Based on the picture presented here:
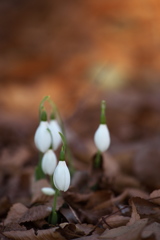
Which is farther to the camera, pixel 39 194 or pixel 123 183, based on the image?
pixel 123 183

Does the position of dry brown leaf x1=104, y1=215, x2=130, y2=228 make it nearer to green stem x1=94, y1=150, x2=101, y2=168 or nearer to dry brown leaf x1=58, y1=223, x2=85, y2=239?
dry brown leaf x1=58, y1=223, x2=85, y2=239

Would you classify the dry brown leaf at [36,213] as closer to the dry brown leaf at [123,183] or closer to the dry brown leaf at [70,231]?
the dry brown leaf at [70,231]

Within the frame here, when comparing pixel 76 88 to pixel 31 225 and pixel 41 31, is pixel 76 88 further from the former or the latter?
pixel 31 225

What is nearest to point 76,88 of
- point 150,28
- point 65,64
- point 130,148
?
point 65,64

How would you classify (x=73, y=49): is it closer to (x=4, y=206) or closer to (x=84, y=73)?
(x=84, y=73)

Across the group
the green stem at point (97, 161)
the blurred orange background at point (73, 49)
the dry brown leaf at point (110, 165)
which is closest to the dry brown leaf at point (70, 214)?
the green stem at point (97, 161)

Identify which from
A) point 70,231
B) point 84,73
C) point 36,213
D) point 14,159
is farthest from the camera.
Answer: point 84,73

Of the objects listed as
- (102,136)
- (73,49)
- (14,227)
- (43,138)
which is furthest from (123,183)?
(73,49)
